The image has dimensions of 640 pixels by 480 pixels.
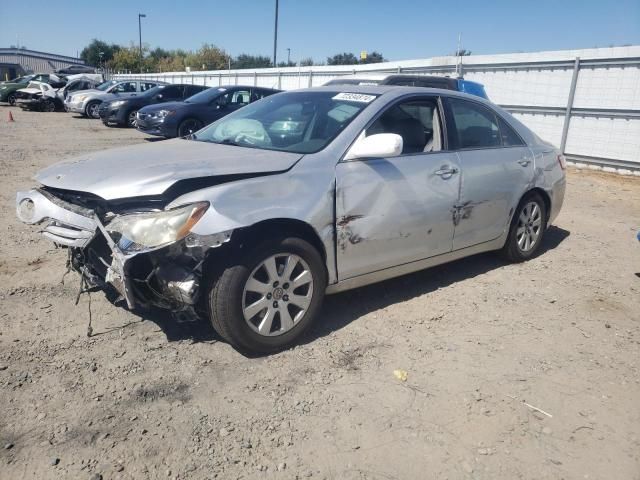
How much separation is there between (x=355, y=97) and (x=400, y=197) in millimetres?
879

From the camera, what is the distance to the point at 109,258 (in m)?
3.32

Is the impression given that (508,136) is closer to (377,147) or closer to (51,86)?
(377,147)

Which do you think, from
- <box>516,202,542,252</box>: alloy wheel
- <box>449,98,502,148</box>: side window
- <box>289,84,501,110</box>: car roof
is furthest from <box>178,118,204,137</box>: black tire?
<box>516,202,542,252</box>: alloy wheel

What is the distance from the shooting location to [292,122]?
412 centimetres

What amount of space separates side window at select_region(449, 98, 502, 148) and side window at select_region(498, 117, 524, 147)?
0.06m

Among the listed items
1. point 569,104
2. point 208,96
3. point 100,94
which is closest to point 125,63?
point 100,94

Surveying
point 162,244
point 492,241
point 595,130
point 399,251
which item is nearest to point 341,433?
point 162,244

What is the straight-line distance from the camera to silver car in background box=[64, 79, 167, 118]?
67.8 feet

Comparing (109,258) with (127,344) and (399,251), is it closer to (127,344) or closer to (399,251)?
(127,344)

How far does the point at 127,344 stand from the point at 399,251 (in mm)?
2043

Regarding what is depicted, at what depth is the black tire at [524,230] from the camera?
5.15m

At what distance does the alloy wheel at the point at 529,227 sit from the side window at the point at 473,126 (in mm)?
809

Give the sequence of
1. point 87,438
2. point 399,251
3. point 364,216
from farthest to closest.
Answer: point 399,251, point 364,216, point 87,438

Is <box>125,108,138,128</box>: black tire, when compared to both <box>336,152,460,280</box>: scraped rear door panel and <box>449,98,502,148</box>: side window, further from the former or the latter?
<box>336,152,460,280</box>: scraped rear door panel
